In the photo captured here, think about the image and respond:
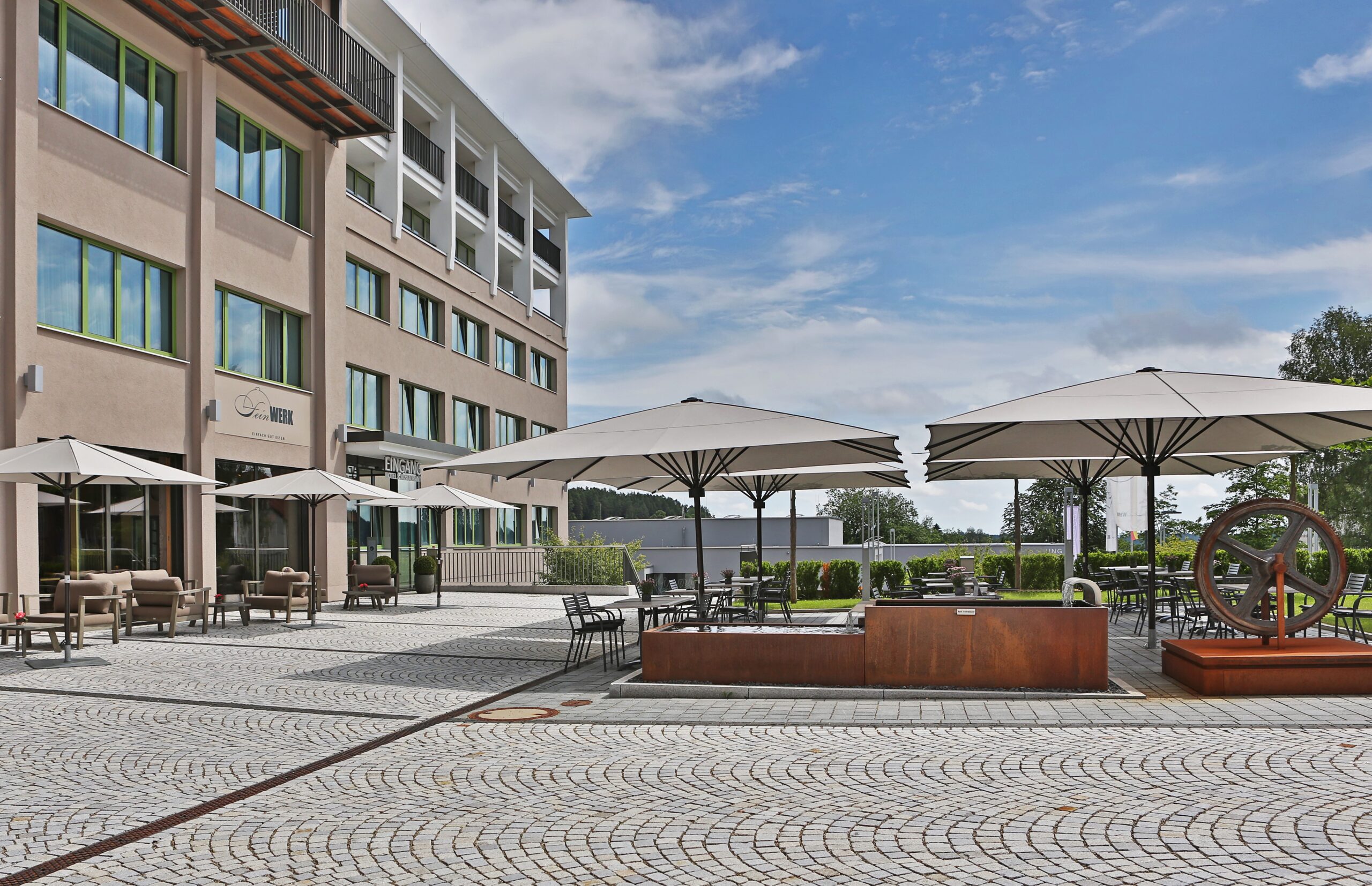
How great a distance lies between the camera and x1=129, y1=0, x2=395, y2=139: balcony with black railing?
67.0ft

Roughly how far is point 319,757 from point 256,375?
17.5 m

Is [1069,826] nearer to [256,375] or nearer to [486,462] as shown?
[486,462]

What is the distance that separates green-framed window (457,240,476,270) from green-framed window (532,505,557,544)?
8984 millimetres

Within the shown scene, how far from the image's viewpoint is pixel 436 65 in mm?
32062

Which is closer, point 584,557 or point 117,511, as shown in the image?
point 117,511

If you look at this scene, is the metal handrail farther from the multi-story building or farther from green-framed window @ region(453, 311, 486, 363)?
green-framed window @ region(453, 311, 486, 363)

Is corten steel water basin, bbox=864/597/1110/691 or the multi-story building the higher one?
the multi-story building

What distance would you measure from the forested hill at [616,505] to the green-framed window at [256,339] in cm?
5401

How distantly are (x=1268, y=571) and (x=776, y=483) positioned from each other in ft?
33.6

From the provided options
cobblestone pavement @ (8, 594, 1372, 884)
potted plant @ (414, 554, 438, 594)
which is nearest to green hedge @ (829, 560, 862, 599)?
potted plant @ (414, 554, 438, 594)

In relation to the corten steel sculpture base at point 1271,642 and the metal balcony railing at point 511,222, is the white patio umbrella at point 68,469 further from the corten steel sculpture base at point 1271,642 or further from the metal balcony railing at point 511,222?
the metal balcony railing at point 511,222

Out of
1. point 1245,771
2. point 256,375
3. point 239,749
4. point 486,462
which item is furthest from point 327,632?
point 1245,771

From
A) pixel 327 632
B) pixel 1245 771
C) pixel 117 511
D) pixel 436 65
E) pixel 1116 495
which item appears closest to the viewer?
pixel 1245 771

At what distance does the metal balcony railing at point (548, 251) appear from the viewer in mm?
42500
